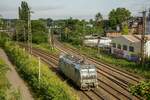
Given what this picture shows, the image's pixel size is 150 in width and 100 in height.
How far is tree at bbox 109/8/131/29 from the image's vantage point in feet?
422

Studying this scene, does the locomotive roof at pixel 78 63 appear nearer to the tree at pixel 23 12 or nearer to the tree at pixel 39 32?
the tree at pixel 39 32

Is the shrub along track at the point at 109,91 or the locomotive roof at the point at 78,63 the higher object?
the locomotive roof at the point at 78,63

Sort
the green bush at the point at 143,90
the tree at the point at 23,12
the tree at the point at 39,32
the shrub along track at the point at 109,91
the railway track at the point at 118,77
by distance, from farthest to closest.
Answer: the tree at the point at 23,12 → the tree at the point at 39,32 → the railway track at the point at 118,77 → the shrub along track at the point at 109,91 → the green bush at the point at 143,90

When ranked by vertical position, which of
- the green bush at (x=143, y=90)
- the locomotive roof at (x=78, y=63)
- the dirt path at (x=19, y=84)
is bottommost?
the dirt path at (x=19, y=84)

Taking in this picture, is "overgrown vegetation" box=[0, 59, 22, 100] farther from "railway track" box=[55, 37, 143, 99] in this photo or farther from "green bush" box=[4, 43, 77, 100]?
"railway track" box=[55, 37, 143, 99]

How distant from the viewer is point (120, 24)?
127 metres

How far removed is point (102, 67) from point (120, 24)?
268 ft

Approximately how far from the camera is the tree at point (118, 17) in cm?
12850

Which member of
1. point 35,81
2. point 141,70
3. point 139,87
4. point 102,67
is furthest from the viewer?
point 102,67

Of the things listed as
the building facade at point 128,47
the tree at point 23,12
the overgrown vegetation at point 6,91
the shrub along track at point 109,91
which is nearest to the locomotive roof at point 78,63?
the shrub along track at point 109,91

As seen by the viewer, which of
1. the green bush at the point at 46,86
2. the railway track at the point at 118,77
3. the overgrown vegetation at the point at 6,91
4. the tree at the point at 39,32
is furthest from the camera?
the tree at the point at 39,32

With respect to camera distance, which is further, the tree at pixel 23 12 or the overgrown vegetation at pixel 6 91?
the tree at pixel 23 12

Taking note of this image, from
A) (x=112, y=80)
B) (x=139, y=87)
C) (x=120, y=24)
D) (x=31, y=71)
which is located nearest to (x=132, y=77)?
(x=112, y=80)

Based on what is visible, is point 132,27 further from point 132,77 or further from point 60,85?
point 60,85
